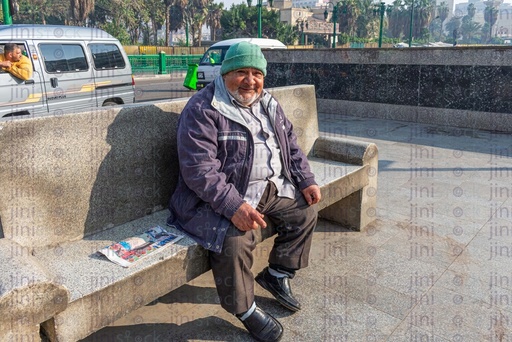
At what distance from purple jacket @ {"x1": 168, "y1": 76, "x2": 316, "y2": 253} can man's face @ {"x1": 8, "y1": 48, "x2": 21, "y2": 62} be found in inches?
215

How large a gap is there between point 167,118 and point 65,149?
73 cm

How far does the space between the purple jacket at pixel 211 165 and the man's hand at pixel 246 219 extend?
31mm

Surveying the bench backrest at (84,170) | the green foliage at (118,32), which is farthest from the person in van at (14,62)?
the green foliage at (118,32)

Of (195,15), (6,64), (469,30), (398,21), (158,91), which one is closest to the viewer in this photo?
(6,64)

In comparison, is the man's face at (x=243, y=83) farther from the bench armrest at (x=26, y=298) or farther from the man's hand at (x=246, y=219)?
the bench armrest at (x=26, y=298)

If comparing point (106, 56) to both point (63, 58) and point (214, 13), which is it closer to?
point (63, 58)

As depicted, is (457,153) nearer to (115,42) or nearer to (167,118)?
(167,118)

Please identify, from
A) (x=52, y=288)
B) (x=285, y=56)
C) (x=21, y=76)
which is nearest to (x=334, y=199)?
(x=52, y=288)

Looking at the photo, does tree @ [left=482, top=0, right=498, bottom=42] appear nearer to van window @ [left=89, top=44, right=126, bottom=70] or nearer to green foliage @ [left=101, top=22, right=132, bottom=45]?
green foliage @ [left=101, top=22, right=132, bottom=45]

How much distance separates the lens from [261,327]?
250cm

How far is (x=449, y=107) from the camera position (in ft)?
28.6

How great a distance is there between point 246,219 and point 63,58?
22.5 feet

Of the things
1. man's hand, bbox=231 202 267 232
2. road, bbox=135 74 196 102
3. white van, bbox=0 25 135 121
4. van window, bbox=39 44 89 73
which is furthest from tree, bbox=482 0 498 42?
man's hand, bbox=231 202 267 232

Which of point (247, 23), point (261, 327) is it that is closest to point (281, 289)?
point (261, 327)
